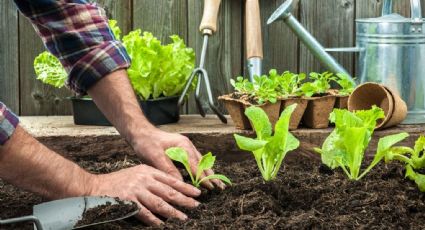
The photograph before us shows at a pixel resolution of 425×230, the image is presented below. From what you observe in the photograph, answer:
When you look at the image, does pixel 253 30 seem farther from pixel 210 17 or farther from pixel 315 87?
pixel 315 87

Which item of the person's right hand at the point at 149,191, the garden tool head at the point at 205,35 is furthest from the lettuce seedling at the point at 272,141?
the garden tool head at the point at 205,35

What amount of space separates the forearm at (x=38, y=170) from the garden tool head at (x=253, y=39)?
164 cm

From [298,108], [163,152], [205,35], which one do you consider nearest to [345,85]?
[298,108]

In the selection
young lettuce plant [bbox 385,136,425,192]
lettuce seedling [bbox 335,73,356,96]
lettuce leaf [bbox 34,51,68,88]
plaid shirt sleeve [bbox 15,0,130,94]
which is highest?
plaid shirt sleeve [bbox 15,0,130,94]

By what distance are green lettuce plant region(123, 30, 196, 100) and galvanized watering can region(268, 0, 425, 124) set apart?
0.41 meters

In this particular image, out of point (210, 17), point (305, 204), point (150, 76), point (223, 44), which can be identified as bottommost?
point (305, 204)

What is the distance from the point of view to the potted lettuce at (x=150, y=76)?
10.3ft

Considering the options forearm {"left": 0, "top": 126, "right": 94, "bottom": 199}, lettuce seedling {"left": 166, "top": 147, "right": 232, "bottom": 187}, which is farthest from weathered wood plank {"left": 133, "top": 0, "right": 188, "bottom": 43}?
forearm {"left": 0, "top": 126, "right": 94, "bottom": 199}

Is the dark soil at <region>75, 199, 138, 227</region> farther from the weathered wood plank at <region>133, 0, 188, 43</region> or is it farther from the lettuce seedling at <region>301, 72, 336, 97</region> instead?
the weathered wood plank at <region>133, 0, 188, 43</region>

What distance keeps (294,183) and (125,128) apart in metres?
0.47

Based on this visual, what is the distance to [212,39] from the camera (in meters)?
3.72

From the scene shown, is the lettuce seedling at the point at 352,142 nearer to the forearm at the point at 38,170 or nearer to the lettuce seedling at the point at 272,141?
the lettuce seedling at the point at 272,141

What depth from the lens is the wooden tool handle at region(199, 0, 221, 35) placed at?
130 inches

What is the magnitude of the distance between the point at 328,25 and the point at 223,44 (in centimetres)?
46
